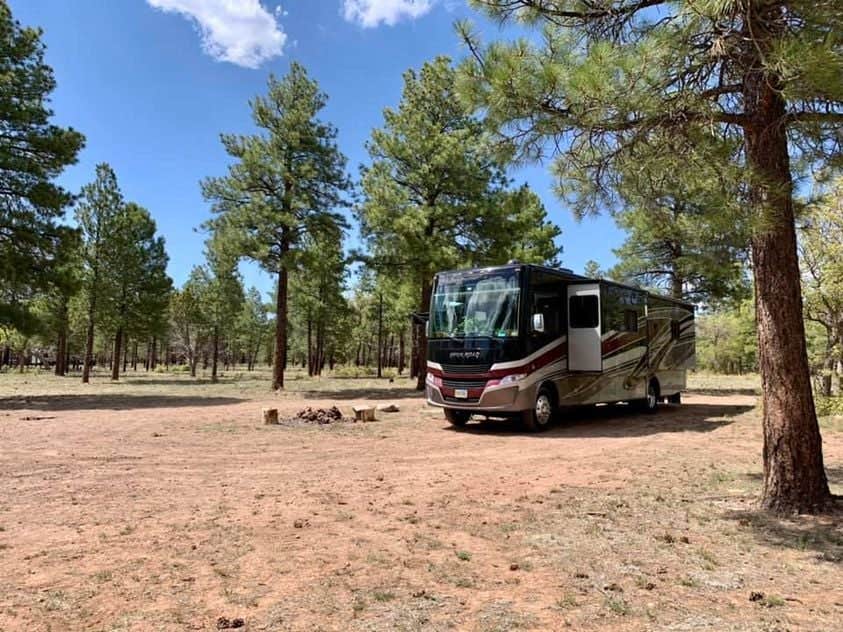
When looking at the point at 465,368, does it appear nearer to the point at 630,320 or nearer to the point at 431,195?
the point at 630,320

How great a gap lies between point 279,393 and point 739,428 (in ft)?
49.3

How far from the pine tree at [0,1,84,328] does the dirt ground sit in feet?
34.9

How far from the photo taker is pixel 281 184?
831 inches

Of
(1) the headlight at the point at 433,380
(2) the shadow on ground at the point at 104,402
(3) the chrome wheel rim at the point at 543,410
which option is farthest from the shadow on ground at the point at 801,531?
Answer: (2) the shadow on ground at the point at 104,402

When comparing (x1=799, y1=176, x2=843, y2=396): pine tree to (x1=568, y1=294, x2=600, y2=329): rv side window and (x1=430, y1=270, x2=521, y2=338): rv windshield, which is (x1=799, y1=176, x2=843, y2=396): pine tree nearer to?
(x1=568, y1=294, x2=600, y2=329): rv side window

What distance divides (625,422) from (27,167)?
1786cm

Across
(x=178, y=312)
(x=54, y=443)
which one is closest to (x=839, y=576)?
(x=54, y=443)

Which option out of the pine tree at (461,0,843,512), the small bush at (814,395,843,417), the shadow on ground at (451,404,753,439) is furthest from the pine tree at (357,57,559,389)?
the pine tree at (461,0,843,512)

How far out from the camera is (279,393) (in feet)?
68.7

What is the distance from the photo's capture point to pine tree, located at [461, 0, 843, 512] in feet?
14.5

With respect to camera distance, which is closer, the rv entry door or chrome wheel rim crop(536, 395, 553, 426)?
chrome wheel rim crop(536, 395, 553, 426)

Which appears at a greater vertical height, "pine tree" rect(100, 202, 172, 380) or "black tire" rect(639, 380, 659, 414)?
"pine tree" rect(100, 202, 172, 380)

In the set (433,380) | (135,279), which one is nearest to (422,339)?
(433,380)

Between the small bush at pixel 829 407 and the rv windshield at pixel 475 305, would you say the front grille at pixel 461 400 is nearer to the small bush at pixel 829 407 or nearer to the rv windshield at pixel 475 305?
the rv windshield at pixel 475 305
